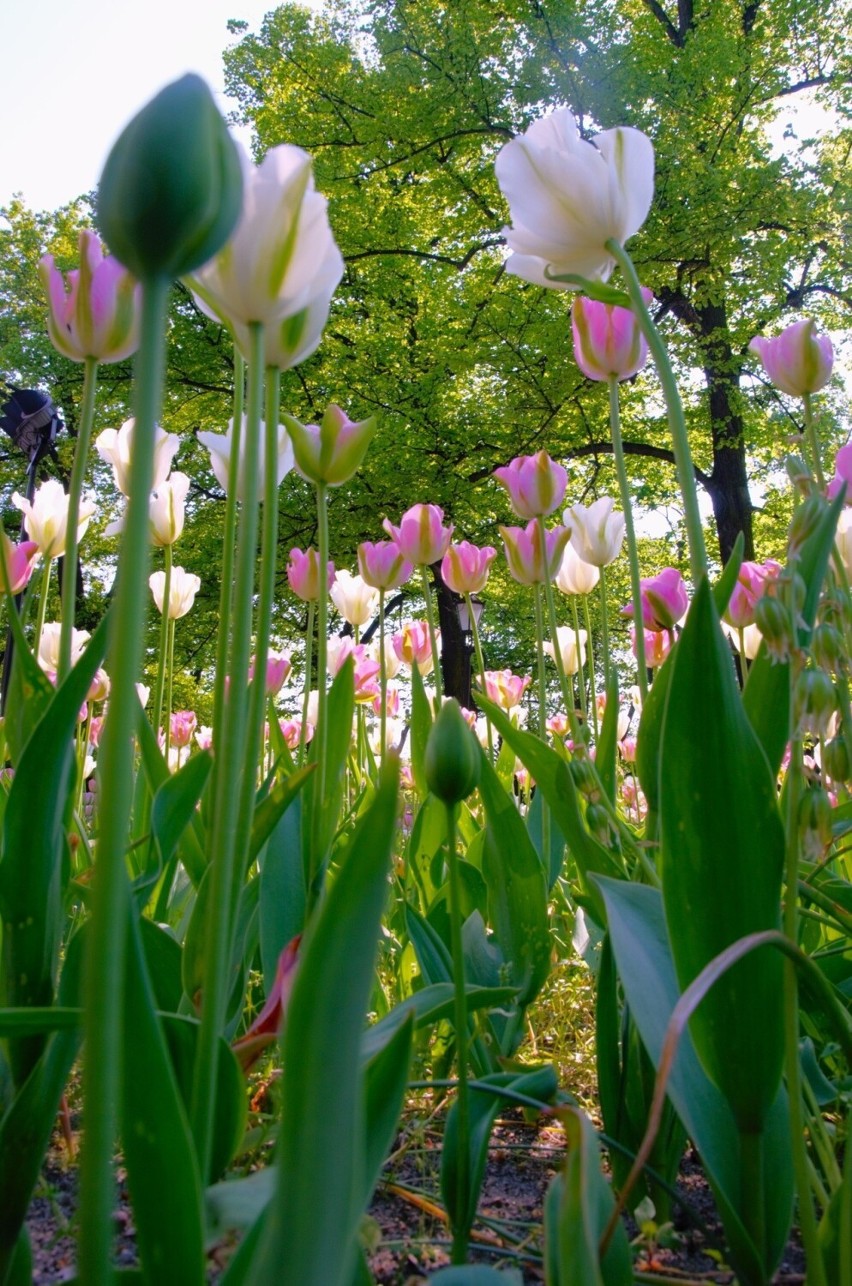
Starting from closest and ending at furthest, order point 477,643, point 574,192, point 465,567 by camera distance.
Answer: point 574,192
point 477,643
point 465,567

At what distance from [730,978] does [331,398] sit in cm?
884

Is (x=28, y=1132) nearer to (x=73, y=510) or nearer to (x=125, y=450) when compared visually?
(x=73, y=510)

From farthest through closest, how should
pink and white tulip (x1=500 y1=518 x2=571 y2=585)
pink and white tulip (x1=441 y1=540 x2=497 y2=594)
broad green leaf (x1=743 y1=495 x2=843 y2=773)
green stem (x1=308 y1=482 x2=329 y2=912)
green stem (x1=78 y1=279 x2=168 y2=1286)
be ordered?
pink and white tulip (x1=441 y1=540 x2=497 y2=594)
pink and white tulip (x1=500 y1=518 x2=571 y2=585)
green stem (x1=308 y1=482 x2=329 y2=912)
broad green leaf (x1=743 y1=495 x2=843 y2=773)
green stem (x1=78 y1=279 x2=168 y2=1286)

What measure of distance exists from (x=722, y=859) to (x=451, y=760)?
0.16 m

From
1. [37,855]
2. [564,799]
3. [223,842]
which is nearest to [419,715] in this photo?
[564,799]

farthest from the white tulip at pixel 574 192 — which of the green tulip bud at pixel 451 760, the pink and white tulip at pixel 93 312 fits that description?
the green tulip bud at pixel 451 760

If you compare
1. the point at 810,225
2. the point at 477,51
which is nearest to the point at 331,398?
the point at 477,51

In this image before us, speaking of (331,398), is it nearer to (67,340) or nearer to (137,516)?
(67,340)

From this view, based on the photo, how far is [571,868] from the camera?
1.56 metres

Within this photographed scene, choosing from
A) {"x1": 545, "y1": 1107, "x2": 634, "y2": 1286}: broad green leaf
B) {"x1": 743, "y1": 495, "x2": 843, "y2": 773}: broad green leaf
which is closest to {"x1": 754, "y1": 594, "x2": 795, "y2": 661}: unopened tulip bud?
{"x1": 743, "y1": 495, "x2": 843, "y2": 773}: broad green leaf

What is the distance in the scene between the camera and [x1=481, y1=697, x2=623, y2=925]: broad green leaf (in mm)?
764

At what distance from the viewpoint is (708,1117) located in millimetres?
522

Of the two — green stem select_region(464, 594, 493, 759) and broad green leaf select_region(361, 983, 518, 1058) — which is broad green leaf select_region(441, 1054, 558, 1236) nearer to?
broad green leaf select_region(361, 983, 518, 1058)

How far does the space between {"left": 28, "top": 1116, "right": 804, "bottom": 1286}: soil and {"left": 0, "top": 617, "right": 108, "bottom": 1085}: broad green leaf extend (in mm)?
142
